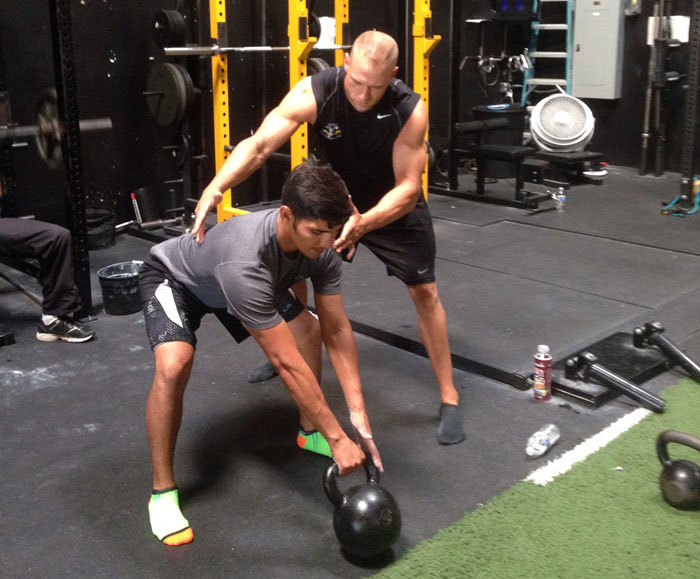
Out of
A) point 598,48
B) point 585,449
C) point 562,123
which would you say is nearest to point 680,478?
point 585,449

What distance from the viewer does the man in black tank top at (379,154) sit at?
7.56 feet

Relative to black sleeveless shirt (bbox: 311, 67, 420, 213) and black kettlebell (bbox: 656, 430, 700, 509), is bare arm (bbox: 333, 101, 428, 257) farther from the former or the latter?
black kettlebell (bbox: 656, 430, 700, 509)

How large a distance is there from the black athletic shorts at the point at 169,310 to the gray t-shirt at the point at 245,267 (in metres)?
0.03

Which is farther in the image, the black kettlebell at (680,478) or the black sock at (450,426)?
the black sock at (450,426)

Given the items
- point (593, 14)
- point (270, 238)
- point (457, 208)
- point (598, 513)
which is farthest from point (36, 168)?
point (593, 14)

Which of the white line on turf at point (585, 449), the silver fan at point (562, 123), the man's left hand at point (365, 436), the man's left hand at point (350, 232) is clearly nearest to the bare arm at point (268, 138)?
the man's left hand at point (350, 232)

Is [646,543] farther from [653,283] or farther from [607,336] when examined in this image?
[653,283]

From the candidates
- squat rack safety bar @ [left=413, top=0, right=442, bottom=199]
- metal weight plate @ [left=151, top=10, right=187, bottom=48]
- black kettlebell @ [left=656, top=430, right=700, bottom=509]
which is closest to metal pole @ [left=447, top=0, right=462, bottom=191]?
squat rack safety bar @ [left=413, top=0, right=442, bottom=199]

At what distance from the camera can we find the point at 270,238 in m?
1.92

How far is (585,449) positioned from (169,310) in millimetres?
1281

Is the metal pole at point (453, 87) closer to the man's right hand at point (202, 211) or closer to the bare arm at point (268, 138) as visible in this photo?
the bare arm at point (268, 138)

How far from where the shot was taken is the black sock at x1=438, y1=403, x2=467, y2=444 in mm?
2479

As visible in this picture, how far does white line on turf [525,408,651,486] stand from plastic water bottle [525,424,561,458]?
48mm

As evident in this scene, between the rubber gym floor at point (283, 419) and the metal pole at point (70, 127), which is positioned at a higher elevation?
the metal pole at point (70, 127)
